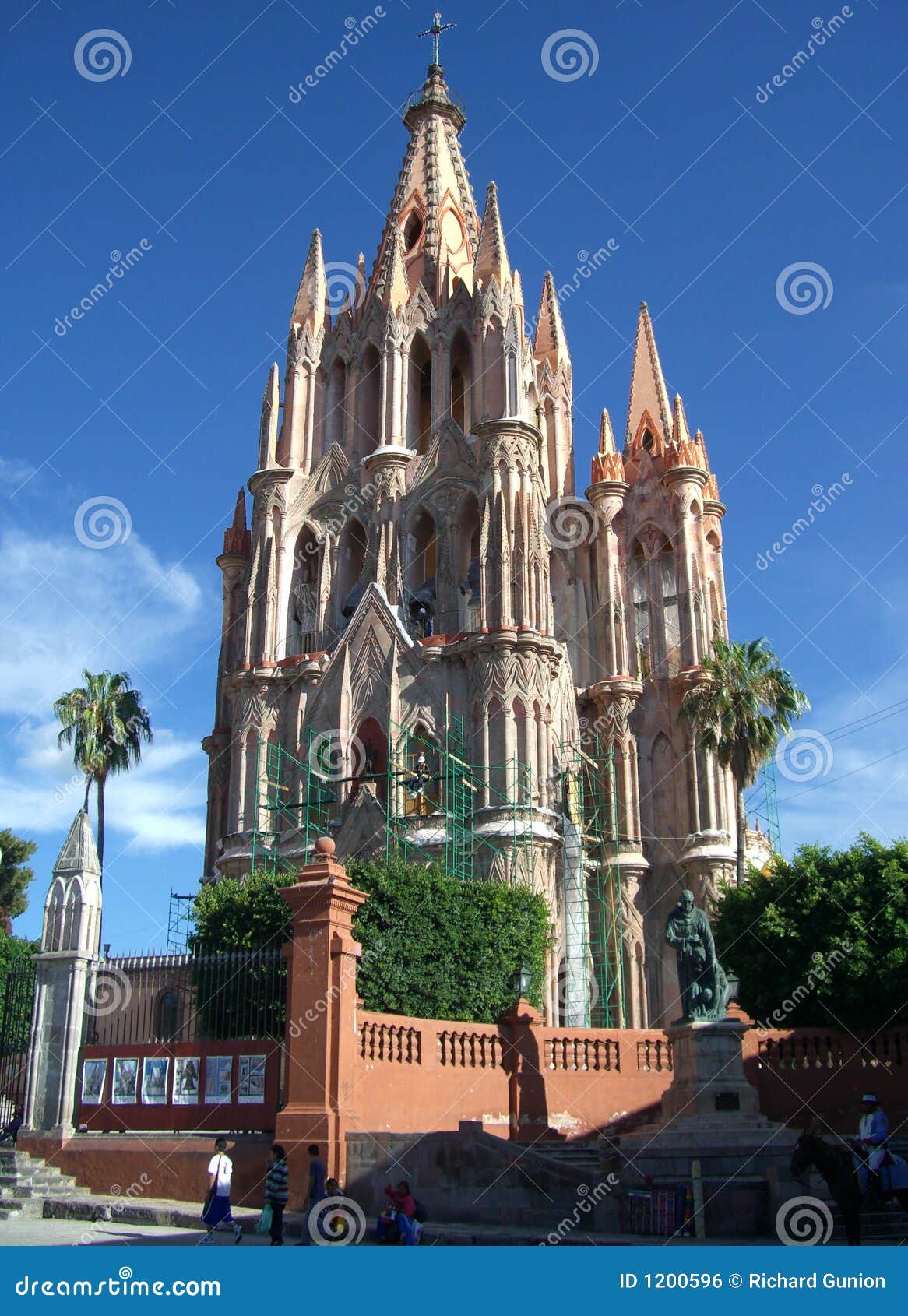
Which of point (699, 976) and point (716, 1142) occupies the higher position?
point (699, 976)

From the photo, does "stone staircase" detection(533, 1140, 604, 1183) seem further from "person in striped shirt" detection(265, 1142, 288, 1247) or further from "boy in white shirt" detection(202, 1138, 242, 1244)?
"boy in white shirt" detection(202, 1138, 242, 1244)

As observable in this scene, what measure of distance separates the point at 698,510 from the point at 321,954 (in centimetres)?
3229

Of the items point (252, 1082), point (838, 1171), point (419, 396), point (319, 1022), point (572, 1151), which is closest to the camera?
point (838, 1171)

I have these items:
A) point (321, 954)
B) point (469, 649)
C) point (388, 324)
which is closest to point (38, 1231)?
point (321, 954)

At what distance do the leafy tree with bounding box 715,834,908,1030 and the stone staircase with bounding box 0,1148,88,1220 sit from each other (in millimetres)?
15718

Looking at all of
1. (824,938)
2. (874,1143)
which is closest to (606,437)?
(824,938)

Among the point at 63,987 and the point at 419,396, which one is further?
the point at 419,396

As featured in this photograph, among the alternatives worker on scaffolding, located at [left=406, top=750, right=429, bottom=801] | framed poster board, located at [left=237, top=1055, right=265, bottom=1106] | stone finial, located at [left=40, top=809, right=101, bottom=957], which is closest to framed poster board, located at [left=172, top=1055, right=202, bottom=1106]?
framed poster board, located at [left=237, top=1055, right=265, bottom=1106]

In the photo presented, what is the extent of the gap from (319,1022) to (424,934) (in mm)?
8716

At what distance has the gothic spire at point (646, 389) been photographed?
50406mm

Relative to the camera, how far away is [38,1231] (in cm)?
1510

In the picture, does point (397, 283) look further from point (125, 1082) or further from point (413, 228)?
point (125, 1082)

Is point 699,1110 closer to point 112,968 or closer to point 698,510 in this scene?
point 112,968

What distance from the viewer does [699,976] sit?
774 inches
